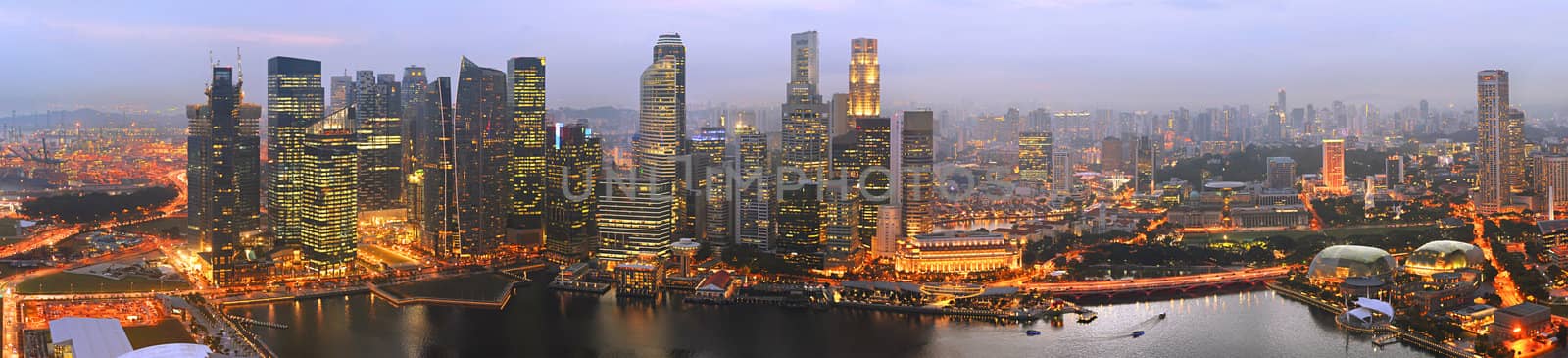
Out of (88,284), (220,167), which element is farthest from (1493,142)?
(88,284)

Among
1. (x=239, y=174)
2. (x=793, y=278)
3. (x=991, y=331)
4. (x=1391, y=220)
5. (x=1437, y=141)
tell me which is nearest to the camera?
(x=991, y=331)

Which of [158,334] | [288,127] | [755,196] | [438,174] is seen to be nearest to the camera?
[158,334]

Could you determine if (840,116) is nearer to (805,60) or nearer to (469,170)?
(805,60)

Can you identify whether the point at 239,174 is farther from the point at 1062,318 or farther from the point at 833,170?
the point at 1062,318

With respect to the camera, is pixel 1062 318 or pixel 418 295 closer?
pixel 1062 318

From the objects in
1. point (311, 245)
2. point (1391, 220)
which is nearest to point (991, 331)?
point (311, 245)

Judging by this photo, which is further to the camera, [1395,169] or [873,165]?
[1395,169]

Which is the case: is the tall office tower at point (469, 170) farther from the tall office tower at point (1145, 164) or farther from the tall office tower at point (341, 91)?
the tall office tower at point (1145, 164)

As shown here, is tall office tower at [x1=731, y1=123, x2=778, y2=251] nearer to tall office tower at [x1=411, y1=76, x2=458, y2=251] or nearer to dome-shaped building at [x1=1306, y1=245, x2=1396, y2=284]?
tall office tower at [x1=411, y1=76, x2=458, y2=251]
